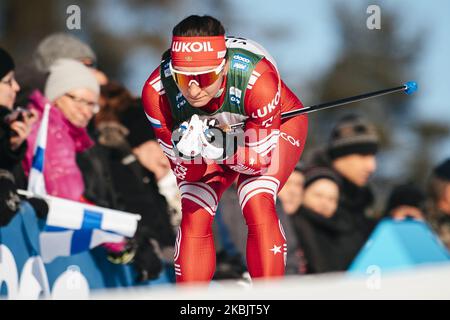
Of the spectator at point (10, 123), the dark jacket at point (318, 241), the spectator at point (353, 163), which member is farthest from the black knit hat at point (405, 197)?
the spectator at point (10, 123)

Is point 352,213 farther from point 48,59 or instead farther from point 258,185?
point 258,185

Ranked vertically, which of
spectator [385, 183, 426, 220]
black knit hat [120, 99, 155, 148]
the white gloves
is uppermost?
black knit hat [120, 99, 155, 148]

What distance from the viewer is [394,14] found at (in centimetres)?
1930

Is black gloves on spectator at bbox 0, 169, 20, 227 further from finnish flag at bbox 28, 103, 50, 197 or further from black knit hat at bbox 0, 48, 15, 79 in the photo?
black knit hat at bbox 0, 48, 15, 79

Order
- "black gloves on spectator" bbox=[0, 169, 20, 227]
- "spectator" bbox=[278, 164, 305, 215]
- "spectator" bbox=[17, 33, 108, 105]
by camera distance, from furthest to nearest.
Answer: "spectator" bbox=[278, 164, 305, 215], "spectator" bbox=[17, 33, 108, 105], "black gloves on spectator" bbox=[0, 169, 20, 227]

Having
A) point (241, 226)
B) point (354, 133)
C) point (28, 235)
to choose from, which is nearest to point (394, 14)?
point (354, 133)

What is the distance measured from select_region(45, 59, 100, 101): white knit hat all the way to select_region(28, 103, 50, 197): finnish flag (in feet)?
1.06

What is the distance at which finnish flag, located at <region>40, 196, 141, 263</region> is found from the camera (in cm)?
820

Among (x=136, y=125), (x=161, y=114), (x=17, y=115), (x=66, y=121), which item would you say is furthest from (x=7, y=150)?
(x=136, y=125)

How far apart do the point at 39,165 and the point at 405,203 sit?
4902mm

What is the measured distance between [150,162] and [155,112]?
2.23 m

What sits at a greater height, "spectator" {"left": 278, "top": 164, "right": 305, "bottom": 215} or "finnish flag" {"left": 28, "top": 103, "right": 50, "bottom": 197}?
"finnish flag" {"left": 28, "top": 103, "right": 50, "bottom": 197}

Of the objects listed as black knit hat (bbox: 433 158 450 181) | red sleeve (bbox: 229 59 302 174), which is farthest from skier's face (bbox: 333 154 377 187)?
red sleeve (bbox: 229 59 302 174)
